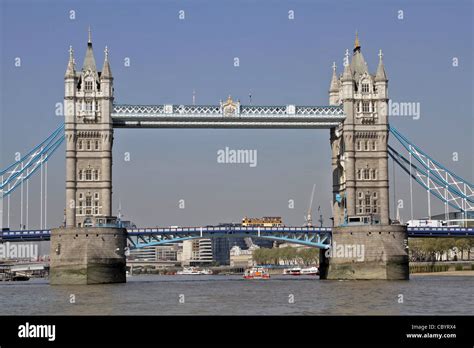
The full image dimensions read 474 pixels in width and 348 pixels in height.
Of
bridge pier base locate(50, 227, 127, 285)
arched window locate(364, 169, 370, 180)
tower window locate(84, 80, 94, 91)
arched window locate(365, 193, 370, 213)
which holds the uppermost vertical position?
tower window locate(84, 80, 94, 91)

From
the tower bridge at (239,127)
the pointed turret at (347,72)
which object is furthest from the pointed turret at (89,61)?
the pointed turret at (347,72)

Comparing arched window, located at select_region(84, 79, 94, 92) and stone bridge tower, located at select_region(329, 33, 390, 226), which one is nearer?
arched window, located at select_region(84, 79, 94, 92)

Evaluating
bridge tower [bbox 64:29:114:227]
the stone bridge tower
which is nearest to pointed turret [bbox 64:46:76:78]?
bridge tower [bbox 64:29:114:227]

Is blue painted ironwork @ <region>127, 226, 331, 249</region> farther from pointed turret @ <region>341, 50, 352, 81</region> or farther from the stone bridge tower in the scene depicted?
pointed turret @ <region>341, 50, 352, 81</region>

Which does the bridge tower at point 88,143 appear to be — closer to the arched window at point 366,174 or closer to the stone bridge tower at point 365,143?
the stone bridge tower at point 365,143

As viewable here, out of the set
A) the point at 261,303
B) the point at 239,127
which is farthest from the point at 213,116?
the point at 261,303

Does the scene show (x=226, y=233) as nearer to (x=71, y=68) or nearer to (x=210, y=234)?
(x=210, y=234)

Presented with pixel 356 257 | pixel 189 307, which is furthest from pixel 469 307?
pixel 356 257

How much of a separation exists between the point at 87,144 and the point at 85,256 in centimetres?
1397

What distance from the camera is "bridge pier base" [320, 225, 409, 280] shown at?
94.2m

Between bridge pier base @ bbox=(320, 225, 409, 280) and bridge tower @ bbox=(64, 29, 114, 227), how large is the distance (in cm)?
2646

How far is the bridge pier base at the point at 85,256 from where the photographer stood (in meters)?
91.7
